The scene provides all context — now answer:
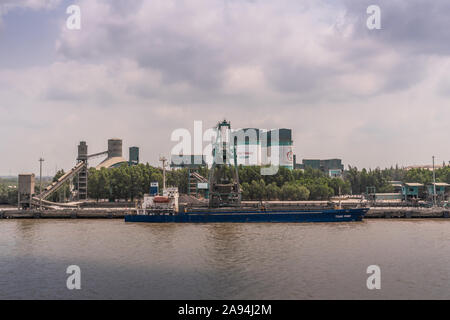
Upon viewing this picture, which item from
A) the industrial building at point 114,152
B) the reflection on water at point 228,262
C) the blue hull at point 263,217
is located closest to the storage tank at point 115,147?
the industrial building at point 114,152

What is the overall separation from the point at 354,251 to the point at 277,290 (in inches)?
612

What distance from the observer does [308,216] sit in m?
65.1

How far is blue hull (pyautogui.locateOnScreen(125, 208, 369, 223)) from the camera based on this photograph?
6481cm

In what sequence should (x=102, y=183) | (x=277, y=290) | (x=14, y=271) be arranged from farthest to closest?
(x=102, y=183)
(x=14, y=271)
(x=277, y=290)

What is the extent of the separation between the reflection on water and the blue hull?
33.6ft

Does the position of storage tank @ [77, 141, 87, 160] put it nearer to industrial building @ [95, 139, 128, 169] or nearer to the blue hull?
the blue hull

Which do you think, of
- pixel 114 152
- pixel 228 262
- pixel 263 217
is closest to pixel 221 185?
pixel 263 217

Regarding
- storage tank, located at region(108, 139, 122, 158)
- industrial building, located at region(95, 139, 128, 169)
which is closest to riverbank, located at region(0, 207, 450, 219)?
industrial building, located at region(95, 139, 128, 169)

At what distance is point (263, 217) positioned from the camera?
66.1 meters

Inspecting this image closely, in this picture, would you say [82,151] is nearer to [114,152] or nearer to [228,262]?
[114,152]

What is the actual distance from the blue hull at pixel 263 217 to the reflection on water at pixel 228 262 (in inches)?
403
